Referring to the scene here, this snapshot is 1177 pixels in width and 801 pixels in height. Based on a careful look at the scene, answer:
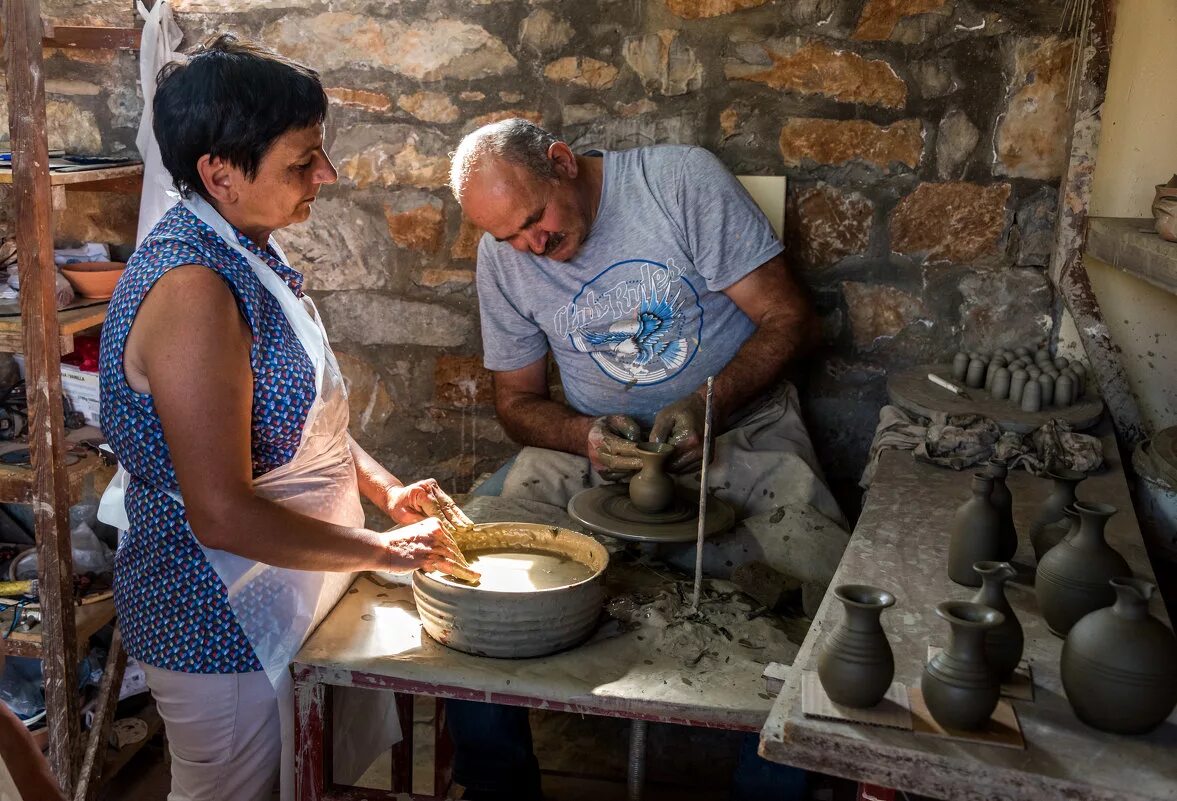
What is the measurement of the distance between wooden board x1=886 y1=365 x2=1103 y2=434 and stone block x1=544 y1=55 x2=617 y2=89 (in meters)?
1.24

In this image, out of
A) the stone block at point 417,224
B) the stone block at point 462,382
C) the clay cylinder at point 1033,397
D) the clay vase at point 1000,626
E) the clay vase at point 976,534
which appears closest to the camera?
the clay vase at point 1000,626

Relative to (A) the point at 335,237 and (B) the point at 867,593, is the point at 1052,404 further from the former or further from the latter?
(A) the point at 335,237

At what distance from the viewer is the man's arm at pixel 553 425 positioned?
9.34 feet

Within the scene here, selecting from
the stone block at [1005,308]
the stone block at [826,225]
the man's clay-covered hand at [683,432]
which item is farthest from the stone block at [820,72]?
the man's clay-covered hand at [683,432]

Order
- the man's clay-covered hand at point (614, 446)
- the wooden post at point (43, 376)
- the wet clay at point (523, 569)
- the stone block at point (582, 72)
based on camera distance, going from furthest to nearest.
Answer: the stone block at point (582, 72), the man's clay-covered hand at point (614, 446), the wooden post at point (43, 376), the wet clay at point (523, 569)

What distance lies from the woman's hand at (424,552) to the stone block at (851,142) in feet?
5.67

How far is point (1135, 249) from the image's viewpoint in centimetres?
248

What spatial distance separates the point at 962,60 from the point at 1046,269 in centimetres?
66

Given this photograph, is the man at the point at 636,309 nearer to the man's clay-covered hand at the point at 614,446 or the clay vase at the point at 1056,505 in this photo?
the man's clay-covered hand at the point at 614,446

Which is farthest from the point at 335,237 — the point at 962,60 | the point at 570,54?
the point at 962,60

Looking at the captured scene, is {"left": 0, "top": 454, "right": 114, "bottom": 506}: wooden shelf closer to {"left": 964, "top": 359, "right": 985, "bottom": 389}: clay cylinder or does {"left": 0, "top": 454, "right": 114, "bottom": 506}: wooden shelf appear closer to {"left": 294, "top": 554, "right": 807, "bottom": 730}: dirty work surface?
{"left": 294, "top": 554, "right": 807, "bottom": 730}: dirty work surface

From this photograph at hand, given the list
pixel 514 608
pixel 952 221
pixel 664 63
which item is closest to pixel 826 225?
pixel 952 221

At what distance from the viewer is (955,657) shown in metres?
1.50

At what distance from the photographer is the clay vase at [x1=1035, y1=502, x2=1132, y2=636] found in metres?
1.76
